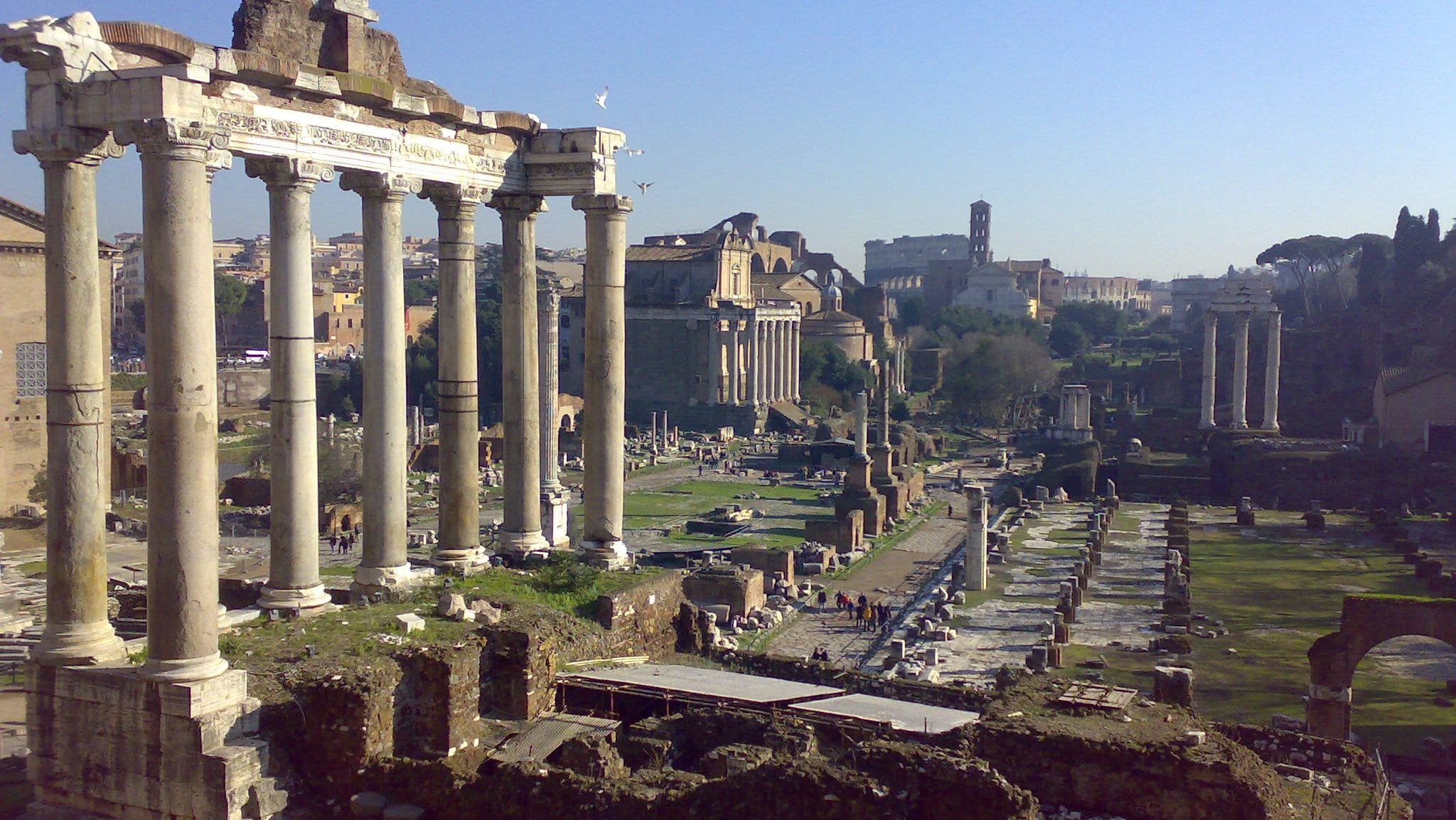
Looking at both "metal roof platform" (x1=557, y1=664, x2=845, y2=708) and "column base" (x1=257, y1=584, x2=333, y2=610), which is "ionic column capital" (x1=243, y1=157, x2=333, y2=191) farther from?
"metal roof platform" (x1=557, y1=664, x2=845, y2=708)

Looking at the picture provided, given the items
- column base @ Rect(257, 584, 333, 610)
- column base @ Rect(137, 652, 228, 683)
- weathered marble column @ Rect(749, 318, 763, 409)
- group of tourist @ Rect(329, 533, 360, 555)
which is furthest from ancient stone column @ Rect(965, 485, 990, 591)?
weathered marble column @ Rect(749, 318, 763, 409)

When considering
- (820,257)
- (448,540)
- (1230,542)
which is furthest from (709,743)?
(820,257)

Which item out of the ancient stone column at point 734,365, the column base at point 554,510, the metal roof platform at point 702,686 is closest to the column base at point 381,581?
the metal roof platform at point 702,686

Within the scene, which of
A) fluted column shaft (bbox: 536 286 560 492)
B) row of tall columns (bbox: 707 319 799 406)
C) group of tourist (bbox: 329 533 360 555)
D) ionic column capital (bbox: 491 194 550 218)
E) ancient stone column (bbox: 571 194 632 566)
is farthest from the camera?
row of tall columns (bbox: 707 319 799 406)

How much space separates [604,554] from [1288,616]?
59.1 feet

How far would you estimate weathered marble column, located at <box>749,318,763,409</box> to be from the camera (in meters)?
75.9

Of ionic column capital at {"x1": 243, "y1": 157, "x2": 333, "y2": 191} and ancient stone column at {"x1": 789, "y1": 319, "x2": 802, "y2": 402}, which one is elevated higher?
ionic column capital at {"x1": 243, "y1": 157, "x2": 333, "y2": 191}

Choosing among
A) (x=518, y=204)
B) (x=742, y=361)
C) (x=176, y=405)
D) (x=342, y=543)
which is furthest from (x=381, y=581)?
(x=742, y=361)

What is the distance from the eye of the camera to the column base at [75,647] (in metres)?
10.1

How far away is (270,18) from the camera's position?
40.1ft

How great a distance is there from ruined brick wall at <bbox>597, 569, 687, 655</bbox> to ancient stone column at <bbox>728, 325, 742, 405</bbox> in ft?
202

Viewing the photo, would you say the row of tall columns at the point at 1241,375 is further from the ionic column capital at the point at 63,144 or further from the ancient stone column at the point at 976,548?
the ionic column capital at the point at 63,144

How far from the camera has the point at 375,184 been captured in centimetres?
1280

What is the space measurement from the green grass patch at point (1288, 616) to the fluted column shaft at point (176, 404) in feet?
49.2
